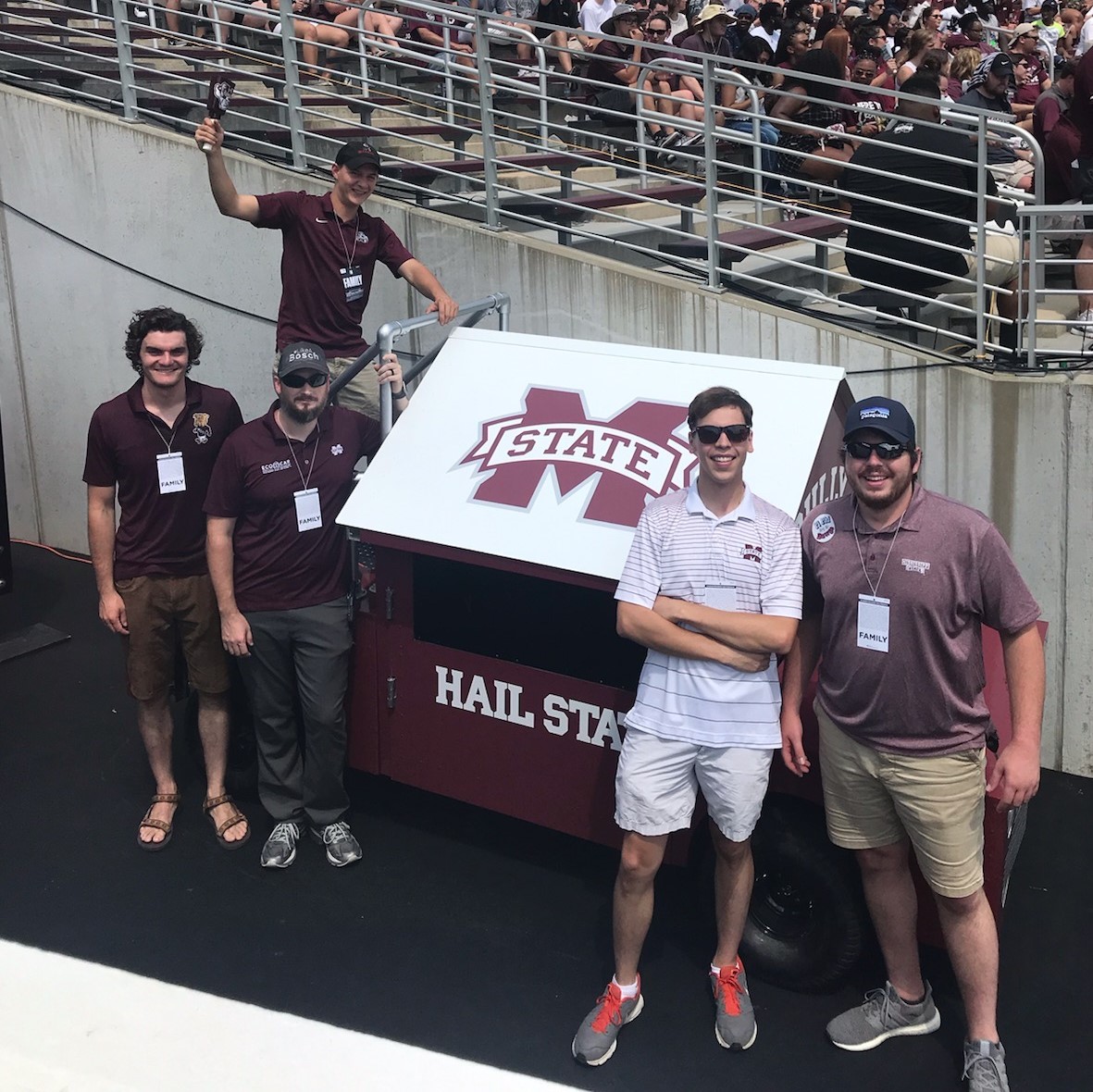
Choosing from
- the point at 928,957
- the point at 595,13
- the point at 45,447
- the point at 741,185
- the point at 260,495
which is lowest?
the point at 928,957

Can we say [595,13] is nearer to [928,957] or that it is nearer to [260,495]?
[260,495]

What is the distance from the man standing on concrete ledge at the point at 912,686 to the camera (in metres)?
3.45

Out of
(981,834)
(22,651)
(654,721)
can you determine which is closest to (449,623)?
(654,721)

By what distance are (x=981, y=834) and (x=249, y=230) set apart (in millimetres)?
5387

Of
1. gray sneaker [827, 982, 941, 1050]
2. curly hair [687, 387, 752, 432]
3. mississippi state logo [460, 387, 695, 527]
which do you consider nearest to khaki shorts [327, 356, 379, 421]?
mississippi state logo [460, 387, 695, 527]

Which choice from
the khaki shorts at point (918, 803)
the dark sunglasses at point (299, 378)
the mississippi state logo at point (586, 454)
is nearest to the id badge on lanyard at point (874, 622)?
the khaki shorts at point (918, 803)

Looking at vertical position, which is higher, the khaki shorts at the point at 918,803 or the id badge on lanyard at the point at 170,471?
the id badge on lanyard at the point at 170,471

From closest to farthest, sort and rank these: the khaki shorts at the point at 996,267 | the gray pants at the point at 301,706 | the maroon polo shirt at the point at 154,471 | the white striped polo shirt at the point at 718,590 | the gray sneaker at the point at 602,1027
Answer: the white striped polo shirt at the point at 718,590, the gray sneaker at the point at 602,1027, the gray pants at the point at 301,706, the maroon polo shirt at the point at 154,471, the khaki shorts at the point at 996,267

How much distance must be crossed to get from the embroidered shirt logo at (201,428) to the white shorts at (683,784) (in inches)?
85.3

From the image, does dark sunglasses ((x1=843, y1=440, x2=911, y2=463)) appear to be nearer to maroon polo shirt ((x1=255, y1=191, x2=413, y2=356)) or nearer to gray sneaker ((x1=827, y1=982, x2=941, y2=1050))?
gray sneaker ((x1=827, y1=982, x2=941, y2=1050))

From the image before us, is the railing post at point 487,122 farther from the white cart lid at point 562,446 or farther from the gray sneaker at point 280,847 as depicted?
the gray sneaker at point 280,847

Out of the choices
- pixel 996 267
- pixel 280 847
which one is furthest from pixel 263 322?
pixel 996 267

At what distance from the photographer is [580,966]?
435 cm

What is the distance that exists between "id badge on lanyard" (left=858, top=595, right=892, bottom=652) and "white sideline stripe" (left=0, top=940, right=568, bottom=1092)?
160cm
